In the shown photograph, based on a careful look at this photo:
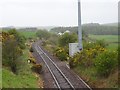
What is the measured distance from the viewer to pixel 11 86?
65.9 feet

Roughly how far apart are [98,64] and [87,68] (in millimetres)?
4813

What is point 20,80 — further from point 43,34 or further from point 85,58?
point 43,34

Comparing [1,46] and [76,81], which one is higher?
[1,46]

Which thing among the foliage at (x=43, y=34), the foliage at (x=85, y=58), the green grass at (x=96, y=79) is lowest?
the foliage at (x=43, y=34)

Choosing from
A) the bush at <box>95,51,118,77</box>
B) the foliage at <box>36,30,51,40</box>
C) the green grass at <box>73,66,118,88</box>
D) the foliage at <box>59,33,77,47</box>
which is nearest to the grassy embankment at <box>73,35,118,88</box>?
the green grass at <box>73,66,118,88</box>

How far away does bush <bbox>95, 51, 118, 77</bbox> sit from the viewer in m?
24.3

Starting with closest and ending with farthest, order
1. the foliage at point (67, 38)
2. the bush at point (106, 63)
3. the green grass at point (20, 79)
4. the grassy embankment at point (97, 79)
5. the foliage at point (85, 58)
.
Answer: the green grass at point (20, 79) → the grassy embankment at point (97, 79) → the bush at point (106, 63) → the foliage at point (85, 58) → the foliage at point (67, 38)

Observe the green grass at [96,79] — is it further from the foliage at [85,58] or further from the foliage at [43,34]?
the foliage at [43,34]

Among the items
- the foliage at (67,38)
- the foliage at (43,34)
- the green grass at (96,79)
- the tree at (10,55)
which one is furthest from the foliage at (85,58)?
the foliage at (43,34)

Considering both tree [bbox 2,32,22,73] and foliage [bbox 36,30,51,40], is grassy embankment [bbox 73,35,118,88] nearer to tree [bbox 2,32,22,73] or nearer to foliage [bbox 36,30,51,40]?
tree [bbox 2,32,22,73]

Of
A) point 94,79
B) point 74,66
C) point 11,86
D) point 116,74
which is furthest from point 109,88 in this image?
point 74,66

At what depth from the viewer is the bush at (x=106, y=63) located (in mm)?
24328

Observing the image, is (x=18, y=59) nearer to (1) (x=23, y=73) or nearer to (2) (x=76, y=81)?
(1) (x=23, y=73)

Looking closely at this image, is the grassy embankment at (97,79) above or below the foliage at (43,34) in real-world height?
above
